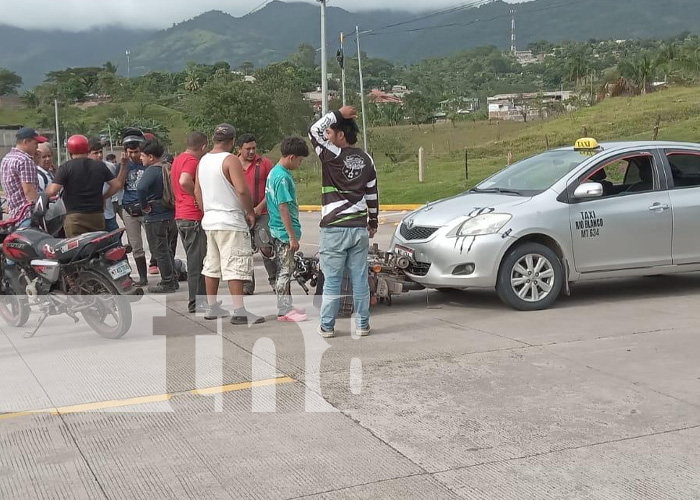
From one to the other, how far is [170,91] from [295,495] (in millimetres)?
153070

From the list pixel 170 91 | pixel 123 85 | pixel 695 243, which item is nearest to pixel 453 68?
pixel 170 91

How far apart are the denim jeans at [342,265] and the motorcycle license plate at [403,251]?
4.14 ft

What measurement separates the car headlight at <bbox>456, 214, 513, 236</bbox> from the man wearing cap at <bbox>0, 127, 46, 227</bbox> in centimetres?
415

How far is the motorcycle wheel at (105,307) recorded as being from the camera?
7.11 meters

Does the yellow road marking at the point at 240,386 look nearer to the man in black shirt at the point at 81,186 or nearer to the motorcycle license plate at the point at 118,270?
the motorcycle license plate at the point at 118,270

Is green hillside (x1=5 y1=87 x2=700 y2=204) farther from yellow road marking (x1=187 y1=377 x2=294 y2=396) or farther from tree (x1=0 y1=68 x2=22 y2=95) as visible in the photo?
tree (x1=0 y1=68 x2=22 y2=95)

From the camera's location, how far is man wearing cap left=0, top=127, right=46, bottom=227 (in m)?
8.23

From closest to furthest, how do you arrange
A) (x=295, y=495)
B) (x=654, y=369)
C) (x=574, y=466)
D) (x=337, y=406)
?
(x=295, y=495) < (x=574, y=466) < (x=337, y=406) < (x=654, y=369)

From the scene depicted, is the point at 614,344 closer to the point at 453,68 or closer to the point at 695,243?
the point at 695,243

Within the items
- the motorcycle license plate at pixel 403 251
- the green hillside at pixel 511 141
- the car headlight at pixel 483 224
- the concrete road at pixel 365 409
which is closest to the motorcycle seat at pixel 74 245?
the concrete road at pixel 365 409

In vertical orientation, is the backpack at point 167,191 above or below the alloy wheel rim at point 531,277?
above

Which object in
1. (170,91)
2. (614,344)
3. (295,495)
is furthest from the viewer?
(170,91)

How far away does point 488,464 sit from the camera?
430 centimetres

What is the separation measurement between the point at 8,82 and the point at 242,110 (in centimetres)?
10246
